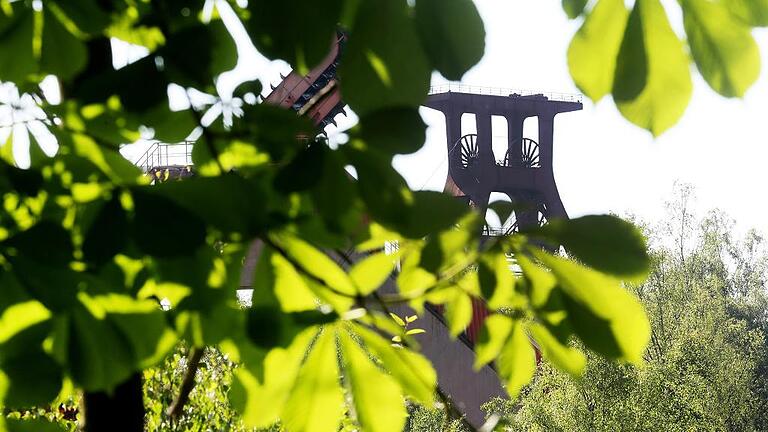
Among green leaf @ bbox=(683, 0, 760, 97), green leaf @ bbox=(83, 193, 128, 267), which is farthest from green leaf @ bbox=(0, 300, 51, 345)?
green leaf @ bbox=(683, 0, 760, 97)

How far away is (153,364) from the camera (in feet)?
2.10

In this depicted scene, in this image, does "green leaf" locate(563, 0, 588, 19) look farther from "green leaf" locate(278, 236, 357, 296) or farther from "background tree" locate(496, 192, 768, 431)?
"background tree" locate(496, 192, 768, 431)

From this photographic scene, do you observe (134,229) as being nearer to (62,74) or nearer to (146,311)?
(146,311)

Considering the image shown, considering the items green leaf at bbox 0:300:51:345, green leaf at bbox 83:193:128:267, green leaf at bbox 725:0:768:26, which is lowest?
green leaf at bbox 0:300:51:345

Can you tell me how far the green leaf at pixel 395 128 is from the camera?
480 millimetres

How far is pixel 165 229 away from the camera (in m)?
0.49

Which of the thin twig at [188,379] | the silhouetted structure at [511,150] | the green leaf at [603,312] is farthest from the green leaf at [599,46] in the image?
the silhouetted structure at [511,150]

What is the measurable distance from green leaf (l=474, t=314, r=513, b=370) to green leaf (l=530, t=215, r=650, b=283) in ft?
0.52

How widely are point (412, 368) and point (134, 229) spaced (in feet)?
0.82

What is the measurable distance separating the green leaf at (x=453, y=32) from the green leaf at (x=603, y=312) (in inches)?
4.7

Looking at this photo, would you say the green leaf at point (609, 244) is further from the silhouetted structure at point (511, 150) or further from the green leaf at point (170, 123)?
the silhouetted structure at point (511, 150)

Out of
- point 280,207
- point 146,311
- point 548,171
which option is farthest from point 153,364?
point 548,171

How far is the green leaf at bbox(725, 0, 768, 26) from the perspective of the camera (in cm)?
57

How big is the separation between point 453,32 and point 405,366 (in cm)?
26
